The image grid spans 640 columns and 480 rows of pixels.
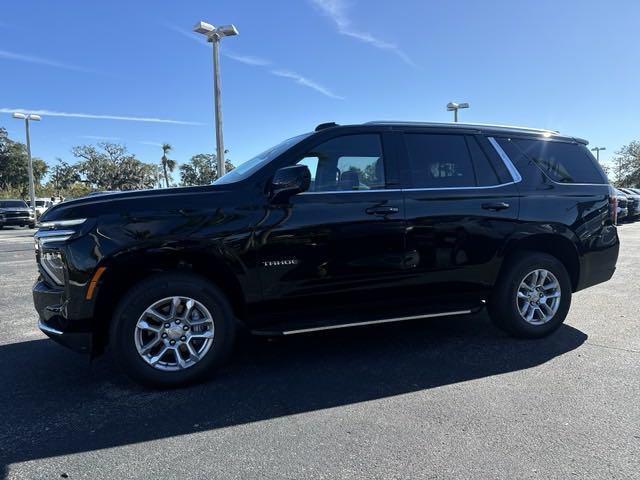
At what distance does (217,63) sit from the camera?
15.2 metres

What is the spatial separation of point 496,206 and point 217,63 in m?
12.8

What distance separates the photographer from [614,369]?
3932mm

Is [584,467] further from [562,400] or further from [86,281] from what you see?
[86,281]

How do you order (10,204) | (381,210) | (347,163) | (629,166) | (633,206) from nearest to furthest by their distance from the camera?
(381,210) → (347,163) → (633,206) → (10,204) → (629,166)

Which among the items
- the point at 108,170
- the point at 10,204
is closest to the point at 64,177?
the point at 108,170

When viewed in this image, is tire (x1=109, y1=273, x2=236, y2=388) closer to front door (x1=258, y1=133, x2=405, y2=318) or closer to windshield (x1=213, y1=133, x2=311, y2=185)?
front door (x1=258, y1=133, x2=405, y2=318)

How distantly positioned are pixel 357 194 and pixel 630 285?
5334 millimetres

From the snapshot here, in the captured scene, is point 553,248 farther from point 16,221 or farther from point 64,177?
point 64,177

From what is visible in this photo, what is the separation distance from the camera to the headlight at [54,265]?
3442 millimetres

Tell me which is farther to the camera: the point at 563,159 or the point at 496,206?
the point at 563,159

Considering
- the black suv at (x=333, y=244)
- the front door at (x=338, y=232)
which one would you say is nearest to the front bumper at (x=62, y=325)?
the black suv at (x=333, y=244)

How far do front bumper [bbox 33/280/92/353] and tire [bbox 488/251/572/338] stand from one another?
3.50 meters

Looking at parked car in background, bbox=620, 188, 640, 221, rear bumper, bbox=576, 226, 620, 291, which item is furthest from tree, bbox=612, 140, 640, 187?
rear bumper, bbox=576, 226, 620, 291

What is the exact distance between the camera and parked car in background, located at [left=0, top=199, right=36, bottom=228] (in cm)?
2758
